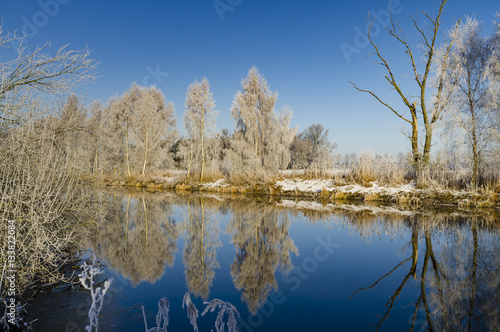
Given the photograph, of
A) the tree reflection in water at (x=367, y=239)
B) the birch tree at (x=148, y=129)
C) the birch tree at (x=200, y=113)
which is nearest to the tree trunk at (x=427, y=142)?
the tree reflection in water at (x=367, y=239)

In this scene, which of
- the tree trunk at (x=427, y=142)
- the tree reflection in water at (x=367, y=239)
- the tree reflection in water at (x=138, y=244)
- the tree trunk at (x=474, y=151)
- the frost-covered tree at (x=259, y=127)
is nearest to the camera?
the tree reflection in water at (x=367, y=239)

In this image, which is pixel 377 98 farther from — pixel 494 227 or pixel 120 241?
pixel 120 241

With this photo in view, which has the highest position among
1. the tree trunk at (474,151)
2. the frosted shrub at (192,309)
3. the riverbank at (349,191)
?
the tree trunk at (474,151)

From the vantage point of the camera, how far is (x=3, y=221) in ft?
12.1

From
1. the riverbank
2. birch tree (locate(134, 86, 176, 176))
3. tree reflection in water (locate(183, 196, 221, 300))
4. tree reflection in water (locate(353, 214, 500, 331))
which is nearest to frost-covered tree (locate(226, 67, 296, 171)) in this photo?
the riverbank

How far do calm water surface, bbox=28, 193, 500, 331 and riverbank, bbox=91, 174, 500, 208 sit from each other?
8.13ft

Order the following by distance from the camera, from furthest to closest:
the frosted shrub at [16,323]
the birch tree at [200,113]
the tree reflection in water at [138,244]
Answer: the birch tree at [200,113]
the tree reflection in water at [138,244]
the frosted shrub at [16,323]

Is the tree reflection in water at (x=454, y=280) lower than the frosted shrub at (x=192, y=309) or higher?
lower

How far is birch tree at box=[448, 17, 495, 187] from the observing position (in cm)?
1330

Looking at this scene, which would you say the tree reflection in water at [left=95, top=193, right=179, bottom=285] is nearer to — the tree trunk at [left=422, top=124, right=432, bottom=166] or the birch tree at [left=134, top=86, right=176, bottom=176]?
the tree trunk at [left=422, top=124, right=432, bottom=166]

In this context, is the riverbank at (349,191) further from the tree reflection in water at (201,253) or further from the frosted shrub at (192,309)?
the frosted shrub at (192,309)

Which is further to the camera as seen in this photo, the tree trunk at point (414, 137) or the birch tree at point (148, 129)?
the birch tree at point (148, 129)

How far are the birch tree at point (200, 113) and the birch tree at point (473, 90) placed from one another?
56.6 ft

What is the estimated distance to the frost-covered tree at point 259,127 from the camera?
22859 mm
